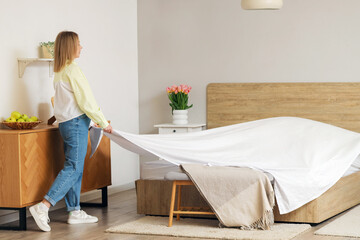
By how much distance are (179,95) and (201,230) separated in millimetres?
2249

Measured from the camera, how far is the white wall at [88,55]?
4.52 m

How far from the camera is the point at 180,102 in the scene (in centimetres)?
600

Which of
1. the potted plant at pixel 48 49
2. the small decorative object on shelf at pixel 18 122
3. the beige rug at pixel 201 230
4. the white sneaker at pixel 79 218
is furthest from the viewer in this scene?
the potted plant at pixel 48 49

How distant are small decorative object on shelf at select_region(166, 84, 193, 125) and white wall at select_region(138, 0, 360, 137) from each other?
21cm

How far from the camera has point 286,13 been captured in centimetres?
579

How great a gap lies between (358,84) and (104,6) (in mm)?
2425

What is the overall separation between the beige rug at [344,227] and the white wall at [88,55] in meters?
2.32

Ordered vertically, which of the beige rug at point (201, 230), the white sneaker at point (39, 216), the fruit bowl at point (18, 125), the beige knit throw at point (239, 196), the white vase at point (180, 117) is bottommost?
the beige rug at point (201, 230)

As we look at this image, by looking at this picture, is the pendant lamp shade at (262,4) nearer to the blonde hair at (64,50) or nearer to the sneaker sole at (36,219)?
the blonde hair at (64,50)

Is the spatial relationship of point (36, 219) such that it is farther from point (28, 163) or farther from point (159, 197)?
point (159, 197)

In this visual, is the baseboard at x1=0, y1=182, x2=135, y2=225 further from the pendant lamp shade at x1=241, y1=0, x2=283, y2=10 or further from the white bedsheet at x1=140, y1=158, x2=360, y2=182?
the pendant lamp shade at x1=241, y1=0, x2=283, y2=10

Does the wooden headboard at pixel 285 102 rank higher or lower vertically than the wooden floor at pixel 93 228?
higher

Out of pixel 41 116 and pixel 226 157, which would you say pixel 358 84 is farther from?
pixel 41 116

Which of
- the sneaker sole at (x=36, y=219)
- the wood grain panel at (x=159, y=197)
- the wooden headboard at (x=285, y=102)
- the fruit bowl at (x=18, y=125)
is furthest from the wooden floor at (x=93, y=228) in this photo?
the wooden headboard at (x=285, y=102)
